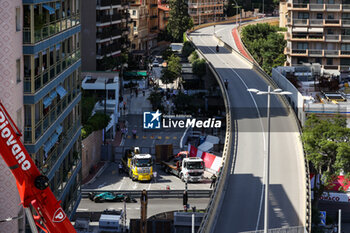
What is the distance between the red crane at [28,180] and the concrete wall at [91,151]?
145ft

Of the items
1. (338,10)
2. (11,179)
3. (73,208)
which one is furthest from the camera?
(338,10)

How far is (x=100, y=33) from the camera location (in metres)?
110

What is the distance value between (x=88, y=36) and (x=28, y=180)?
82.8 m

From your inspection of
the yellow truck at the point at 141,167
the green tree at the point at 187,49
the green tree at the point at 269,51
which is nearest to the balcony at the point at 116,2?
the green tree at the point at 187,49

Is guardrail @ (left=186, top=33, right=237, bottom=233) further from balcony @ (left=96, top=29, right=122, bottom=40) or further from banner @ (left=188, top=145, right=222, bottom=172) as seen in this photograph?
balcony @ (left=96, top=29, right=122, bottom=40)

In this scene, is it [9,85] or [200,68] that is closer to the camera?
[9,85]

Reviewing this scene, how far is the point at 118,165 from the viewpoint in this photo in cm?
7806

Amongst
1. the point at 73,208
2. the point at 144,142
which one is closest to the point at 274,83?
the point at 144,142

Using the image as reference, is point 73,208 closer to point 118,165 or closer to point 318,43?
point 118,165

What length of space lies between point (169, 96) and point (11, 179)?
88.5 m

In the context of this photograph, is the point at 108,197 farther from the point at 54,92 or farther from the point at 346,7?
the point at 346,7

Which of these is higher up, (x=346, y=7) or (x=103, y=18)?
(x=346, y=7)

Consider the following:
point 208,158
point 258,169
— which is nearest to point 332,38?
point 208,158

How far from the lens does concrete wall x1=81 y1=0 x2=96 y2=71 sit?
106062mm
